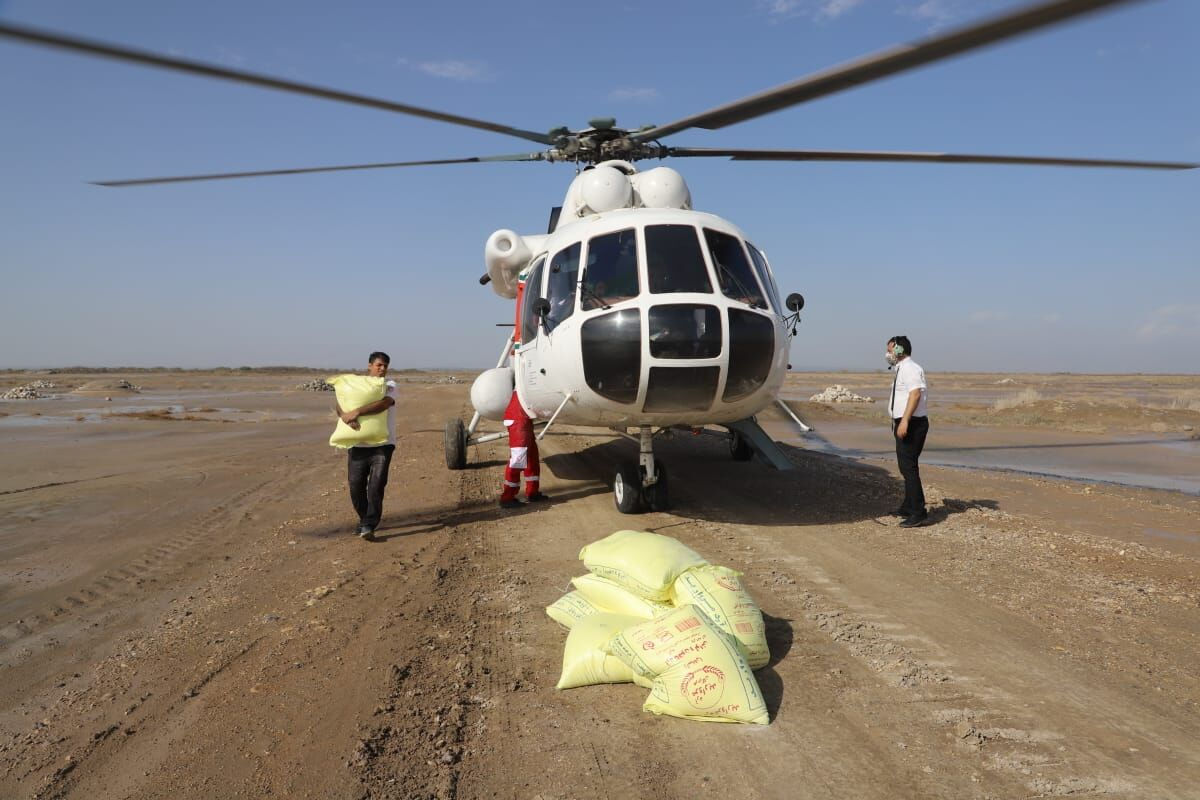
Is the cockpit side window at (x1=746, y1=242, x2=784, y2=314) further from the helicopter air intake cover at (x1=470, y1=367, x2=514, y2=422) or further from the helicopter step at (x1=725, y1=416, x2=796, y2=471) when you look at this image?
the helicopter air intake cover at (x1=470, y1=367, x2=514, y2=422)

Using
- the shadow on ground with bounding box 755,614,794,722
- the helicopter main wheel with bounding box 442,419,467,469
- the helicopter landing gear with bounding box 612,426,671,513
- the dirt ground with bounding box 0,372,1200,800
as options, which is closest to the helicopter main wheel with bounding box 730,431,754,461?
the dirt ground with bounding box 0,372,1200,800

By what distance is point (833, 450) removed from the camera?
41.8ft

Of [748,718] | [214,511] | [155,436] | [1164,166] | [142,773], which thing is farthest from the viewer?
[155,436]

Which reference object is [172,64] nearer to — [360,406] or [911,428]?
[360,406]

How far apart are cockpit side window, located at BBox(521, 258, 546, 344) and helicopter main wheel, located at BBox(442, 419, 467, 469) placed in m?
2.73

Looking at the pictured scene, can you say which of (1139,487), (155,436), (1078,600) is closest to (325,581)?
(1078,600)

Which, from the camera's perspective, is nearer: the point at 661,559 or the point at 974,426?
the point at 661,559

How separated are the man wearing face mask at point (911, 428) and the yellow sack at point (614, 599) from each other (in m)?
3.70

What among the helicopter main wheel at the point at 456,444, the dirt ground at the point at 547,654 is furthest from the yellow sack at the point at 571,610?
the helicopter main wheel at the point at 456,444

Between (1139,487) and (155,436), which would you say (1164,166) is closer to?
(1139,487)

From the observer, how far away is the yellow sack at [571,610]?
3.74 metres

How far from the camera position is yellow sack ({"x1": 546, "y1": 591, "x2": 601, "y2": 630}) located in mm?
3738

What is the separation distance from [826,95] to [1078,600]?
3772 mm

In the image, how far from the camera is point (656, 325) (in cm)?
548
